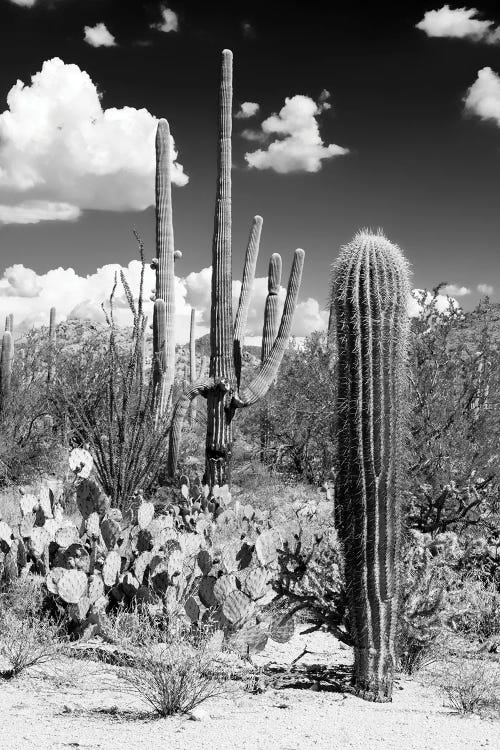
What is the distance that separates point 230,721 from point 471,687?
1.48 metres

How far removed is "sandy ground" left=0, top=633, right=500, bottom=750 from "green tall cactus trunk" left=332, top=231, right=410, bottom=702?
1.06 feet

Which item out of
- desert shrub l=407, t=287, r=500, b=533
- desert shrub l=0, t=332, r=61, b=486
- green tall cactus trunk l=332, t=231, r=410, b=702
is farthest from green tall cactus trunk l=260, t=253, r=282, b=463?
green tall cactus trunk l=332, t=231, r=410, b=702

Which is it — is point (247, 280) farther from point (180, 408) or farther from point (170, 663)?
point (170, 663)

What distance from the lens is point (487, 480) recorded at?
8.12m

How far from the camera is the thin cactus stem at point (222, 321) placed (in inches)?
463

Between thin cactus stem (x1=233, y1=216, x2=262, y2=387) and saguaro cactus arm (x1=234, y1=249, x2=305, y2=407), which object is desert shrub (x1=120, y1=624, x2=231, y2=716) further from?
thin cactus stem (x1=233, y1=216, x2=262, y2=387)

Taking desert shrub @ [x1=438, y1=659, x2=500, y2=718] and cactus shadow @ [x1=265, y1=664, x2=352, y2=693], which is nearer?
desert shrub @ [x1=438, y1=659, x2=500, y2=718]

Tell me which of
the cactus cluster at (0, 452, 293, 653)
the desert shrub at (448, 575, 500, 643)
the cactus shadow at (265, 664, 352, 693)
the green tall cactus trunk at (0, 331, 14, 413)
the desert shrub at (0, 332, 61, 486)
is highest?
the green tall cactus trunk at (0, 331, 14, 413)

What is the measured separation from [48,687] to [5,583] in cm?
157

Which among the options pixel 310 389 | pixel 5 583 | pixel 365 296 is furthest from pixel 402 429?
pixel 310 389

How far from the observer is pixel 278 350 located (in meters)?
13.8

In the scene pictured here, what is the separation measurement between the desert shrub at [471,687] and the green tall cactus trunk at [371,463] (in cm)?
40

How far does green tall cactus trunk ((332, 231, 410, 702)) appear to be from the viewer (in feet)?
15.2

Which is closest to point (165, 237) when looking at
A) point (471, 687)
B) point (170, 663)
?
point (170, 663)
